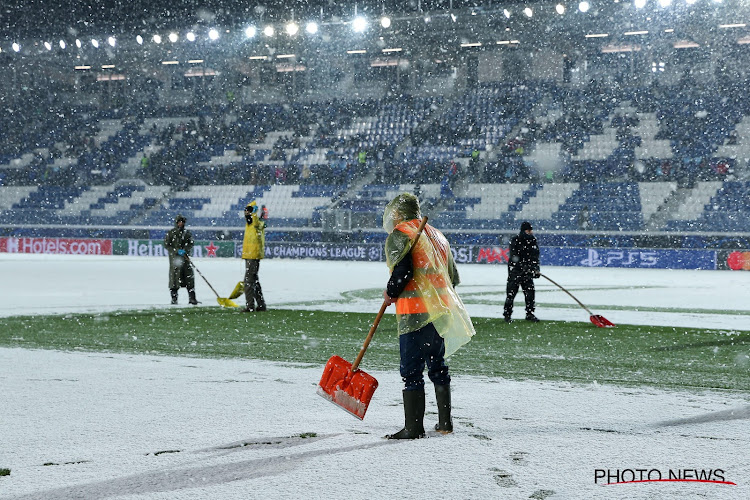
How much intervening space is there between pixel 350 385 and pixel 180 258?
11.4 m

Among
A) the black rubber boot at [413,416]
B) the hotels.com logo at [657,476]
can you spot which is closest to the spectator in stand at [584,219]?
the black rubber boot at [413,416]

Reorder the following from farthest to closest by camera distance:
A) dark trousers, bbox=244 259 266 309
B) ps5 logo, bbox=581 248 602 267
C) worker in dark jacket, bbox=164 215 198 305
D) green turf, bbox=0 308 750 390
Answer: ps5 logo, bbox=581 248 602 267, worker in dark jacket, bbox=164 215 198 305, dark trousers, bbox=244 259 266 309, green turf, bbox=0 308 750 390

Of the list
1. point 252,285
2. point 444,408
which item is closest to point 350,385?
point 444,408

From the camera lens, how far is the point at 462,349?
37.3ft

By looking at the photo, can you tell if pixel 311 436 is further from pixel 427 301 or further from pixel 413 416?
pixel 427 301

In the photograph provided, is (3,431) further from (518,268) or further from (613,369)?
(518,268)

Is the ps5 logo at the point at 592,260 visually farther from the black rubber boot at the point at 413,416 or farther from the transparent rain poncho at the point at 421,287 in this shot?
the black rubber boot at the point at 413,416

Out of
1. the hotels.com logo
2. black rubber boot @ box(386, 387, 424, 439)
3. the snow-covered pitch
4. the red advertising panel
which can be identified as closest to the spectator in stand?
the red advertising panel

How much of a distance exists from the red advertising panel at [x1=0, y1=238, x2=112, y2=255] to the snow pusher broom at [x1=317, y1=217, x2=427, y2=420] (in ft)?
123

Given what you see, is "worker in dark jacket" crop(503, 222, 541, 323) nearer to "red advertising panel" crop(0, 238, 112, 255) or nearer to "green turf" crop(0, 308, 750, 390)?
"green turf" crop(0, 308, 750, 390)

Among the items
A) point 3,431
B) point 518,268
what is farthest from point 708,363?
point 3,431

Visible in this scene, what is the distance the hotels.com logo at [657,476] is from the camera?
5.15 meters

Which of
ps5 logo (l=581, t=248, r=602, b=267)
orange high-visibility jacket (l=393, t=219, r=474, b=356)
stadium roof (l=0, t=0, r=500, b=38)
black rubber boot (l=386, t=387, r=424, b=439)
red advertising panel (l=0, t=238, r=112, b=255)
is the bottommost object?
ps5 logo (l=581, t=248, r=602, b=267)

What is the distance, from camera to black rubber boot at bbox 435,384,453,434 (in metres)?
6.42
